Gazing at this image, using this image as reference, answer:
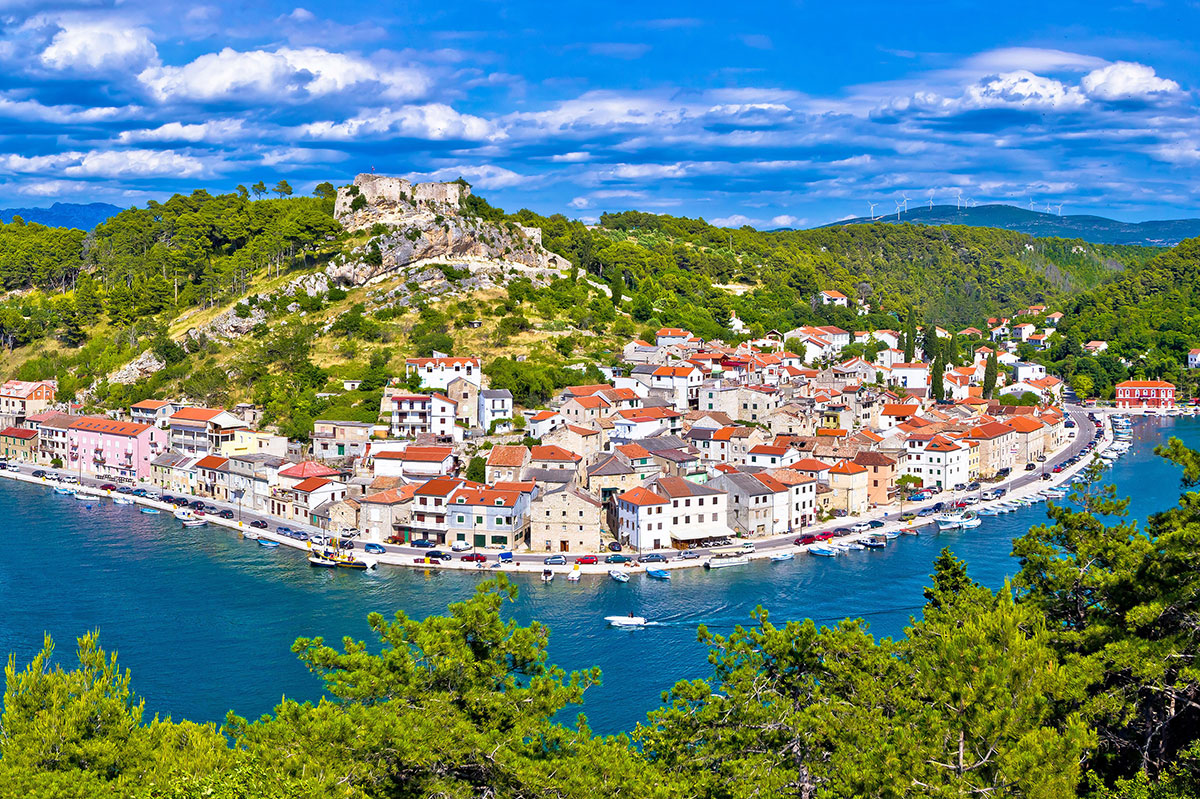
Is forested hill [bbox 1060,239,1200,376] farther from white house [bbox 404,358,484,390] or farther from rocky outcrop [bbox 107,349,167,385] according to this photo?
rocky outcrop [bbox 107,349,167,385]

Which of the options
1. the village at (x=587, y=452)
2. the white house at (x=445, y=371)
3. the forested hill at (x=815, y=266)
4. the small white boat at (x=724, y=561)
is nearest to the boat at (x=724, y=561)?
the small white boat at (x=724, y=561)

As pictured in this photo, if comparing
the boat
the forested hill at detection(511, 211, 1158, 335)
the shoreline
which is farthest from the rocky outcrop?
the boat

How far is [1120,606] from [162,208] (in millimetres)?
67498

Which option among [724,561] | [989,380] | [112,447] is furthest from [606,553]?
[989,380]

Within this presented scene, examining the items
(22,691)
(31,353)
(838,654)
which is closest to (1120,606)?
(838,654)

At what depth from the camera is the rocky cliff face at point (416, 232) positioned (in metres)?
55.0

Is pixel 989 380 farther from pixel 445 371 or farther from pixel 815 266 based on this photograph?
pixel 815 266

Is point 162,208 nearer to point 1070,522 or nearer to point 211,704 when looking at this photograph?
point 211,704

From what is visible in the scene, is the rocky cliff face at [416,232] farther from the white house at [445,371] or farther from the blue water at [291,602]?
the blue water at [291,602]

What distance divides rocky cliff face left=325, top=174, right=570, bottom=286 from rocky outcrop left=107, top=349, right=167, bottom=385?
32.8 feet

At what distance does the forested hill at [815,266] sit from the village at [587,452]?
1345 centimetres

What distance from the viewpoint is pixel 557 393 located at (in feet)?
145

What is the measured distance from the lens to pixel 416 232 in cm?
5622

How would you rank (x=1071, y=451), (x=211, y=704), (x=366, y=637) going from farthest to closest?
(x=1071, y=451) → (x=366, y=637) → (x=211, y=704)
